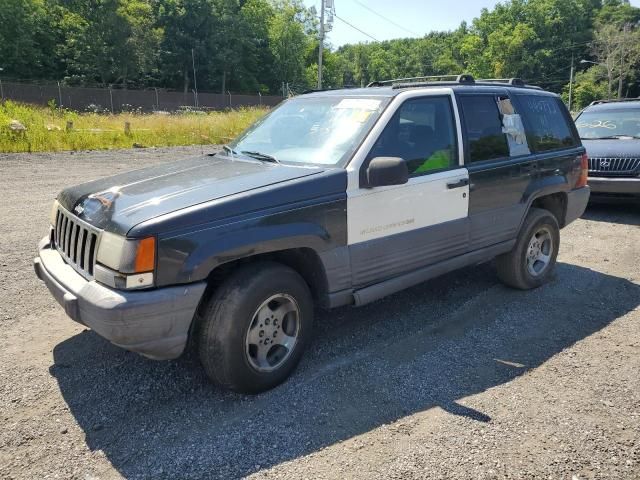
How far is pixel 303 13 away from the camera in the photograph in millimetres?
82625

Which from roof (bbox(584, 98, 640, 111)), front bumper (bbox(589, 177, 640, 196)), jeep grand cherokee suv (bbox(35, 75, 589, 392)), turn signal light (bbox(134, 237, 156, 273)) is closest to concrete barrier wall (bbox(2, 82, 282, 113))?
roof (bbox(584, 98, 640, 111))

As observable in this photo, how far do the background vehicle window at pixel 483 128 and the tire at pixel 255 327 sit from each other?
216cm

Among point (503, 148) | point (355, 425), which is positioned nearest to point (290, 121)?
point (503, 148)

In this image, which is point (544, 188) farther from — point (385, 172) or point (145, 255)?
point (145, 255)

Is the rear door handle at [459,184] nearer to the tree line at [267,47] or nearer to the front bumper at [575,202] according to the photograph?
the front bumper at [575,202]

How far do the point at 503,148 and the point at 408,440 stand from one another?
302cm

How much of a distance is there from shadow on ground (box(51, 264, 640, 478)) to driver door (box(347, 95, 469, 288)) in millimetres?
632

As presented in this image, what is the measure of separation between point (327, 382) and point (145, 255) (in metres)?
1.53

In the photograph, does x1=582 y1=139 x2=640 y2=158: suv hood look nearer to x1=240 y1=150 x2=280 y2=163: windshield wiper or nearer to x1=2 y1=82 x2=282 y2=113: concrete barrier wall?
x1=240 y1=150 x2=280 y2=163: windshield wiper

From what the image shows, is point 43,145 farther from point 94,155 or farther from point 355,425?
point 355,425

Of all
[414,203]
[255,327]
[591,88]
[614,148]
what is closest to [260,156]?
[414,203]

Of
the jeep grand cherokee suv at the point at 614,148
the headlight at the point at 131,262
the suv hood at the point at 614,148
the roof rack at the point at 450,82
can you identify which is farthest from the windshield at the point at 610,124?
the headlight at the point at 131,262

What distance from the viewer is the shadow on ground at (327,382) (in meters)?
2.93

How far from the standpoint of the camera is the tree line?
52.5 meters
